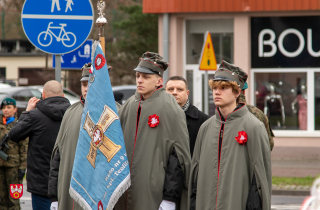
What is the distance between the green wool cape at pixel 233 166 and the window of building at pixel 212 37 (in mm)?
10010

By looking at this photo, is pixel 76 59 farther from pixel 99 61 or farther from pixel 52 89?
pixel 99 61

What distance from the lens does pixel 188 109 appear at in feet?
18.7

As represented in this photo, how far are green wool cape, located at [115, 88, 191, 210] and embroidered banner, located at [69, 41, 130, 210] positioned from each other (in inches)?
6.6

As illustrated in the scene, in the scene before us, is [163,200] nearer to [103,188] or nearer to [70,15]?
[103,188]

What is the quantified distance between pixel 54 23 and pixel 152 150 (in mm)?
2274

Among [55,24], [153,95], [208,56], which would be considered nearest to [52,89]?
[55,24]

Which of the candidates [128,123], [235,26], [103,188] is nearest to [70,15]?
[128,123]

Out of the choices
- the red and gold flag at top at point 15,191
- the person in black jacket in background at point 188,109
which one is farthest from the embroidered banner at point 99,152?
the red and gold flag at top at point 15,191

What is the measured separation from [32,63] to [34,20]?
3860 centimetres

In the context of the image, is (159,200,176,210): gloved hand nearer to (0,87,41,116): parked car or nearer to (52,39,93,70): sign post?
(52,39,93,70): sign post

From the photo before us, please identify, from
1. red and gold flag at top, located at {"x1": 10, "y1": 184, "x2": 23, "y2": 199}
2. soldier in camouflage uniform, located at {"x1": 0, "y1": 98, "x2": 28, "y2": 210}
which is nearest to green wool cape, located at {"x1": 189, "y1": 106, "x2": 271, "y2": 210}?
red and gold flag at top, located at {"x1": 10, "y1": 184, "x2": 23, "y2": 199}

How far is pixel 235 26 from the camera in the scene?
44.3ft

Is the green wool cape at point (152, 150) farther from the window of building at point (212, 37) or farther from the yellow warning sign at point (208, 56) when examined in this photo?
the window of building at point (212, 37)

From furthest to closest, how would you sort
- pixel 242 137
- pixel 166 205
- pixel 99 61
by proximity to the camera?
pixel 99 61 < pixel 166 205 < pixel 242 137
